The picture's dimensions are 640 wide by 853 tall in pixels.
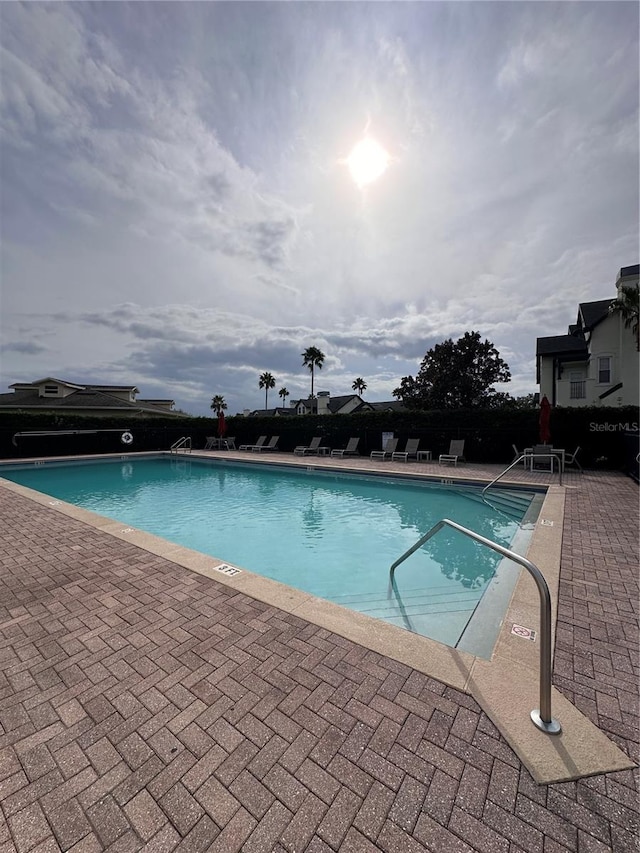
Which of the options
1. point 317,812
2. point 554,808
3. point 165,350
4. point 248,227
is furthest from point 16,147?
point 165,350

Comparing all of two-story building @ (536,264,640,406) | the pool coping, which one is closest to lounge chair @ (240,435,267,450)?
the pool coping

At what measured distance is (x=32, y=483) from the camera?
12812 mm

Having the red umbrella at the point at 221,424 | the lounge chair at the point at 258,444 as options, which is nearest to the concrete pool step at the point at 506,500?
the lounge chair at the point at 258,444

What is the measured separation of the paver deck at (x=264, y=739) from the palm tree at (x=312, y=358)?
2023 inches

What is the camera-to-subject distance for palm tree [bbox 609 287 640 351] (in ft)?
59.9

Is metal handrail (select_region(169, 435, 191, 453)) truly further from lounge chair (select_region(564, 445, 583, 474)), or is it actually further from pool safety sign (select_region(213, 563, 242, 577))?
lounge chair (select_region(564, 445, 583, 474))

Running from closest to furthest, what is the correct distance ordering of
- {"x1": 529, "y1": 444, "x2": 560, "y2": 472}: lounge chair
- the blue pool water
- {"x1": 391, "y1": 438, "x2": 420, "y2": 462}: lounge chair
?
the blue pool water
{"x1": 529, "y1": 444, "x2": 560, "y2": 472}: lounge chair
{"x1": 391, "y1": 438, "x2": 420, "y2": 462}: lounge chair

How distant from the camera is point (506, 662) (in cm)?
258

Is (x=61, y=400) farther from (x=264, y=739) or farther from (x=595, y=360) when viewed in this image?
(x=595, y=360)

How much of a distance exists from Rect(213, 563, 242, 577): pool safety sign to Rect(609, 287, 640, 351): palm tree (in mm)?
22384

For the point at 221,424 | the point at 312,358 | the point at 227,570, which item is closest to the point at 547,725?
the point at 227,570

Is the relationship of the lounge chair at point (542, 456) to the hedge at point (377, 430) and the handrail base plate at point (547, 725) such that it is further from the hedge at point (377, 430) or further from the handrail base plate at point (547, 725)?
the handrail base plate at point (547, 725)

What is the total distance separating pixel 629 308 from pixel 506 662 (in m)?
23.0

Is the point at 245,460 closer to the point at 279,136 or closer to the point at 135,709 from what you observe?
the point at 279,136
